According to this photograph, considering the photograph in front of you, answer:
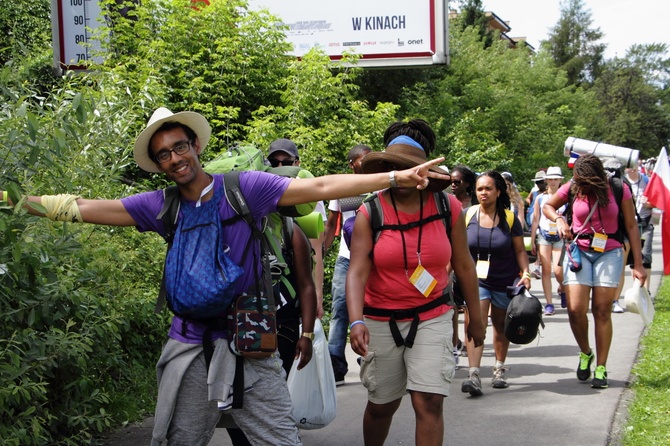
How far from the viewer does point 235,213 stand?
3662mm

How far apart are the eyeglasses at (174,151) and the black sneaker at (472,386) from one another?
4192 millimetres

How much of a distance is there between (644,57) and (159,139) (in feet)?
315

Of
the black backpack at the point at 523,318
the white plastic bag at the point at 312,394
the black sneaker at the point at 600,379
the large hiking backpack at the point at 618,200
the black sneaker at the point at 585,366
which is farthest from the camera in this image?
the black sneaker at the point at 585,366

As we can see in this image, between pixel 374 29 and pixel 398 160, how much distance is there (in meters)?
9.61

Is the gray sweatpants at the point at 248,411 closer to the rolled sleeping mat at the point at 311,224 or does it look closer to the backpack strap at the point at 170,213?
the backpack strap at the point at 170,213

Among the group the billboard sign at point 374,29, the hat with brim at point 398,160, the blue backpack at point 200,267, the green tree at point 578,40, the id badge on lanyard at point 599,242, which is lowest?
the id badge on lanyard at point 599,242

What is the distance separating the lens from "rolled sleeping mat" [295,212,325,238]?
5223 mm

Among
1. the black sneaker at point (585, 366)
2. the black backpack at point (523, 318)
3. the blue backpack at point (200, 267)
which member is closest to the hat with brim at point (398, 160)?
the blue backpack at point (200, 267)

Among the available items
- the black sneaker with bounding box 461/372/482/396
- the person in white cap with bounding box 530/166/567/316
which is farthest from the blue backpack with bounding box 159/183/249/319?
the person in white cap with bounding box 530/166/567/316

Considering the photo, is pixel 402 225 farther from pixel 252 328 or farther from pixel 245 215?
pixel 252 328

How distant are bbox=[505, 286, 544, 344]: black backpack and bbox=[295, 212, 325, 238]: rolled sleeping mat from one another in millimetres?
2568

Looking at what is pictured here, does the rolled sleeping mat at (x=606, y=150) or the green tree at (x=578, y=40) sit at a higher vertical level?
the green tree at (x=578, y=40)

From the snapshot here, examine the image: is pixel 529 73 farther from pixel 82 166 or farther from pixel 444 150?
pixel 82 166

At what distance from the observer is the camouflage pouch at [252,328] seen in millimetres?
3551
